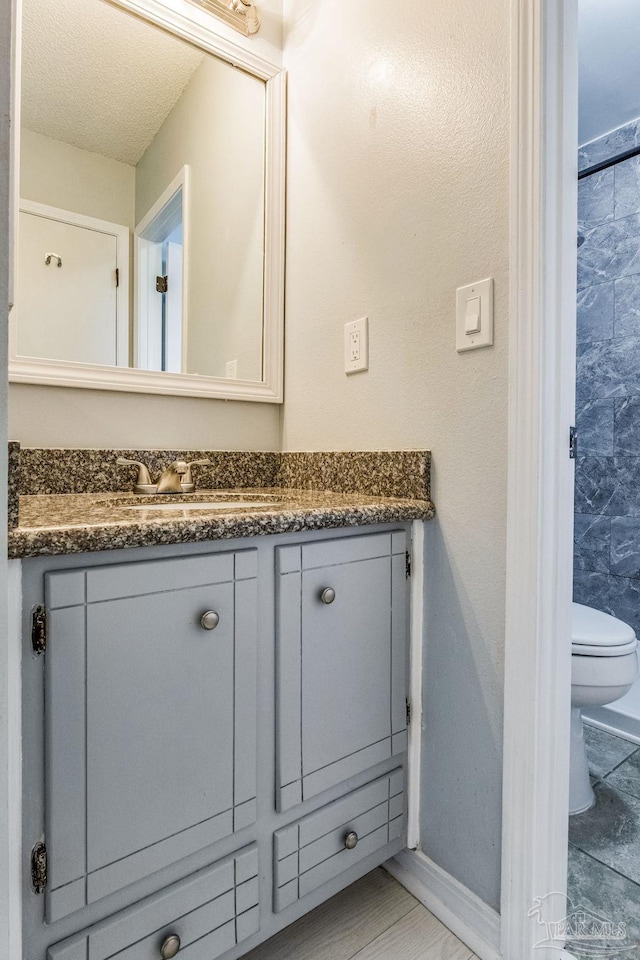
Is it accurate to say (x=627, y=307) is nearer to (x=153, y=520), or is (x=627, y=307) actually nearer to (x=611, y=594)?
(x=611, y=594)

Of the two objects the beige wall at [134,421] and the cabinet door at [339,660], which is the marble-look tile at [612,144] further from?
the cabinet door at [339,660]

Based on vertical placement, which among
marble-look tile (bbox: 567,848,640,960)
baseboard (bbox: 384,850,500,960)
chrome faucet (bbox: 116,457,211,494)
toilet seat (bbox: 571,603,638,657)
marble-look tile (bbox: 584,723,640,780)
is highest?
chrome faucet (bbox: 116,457,211,494)

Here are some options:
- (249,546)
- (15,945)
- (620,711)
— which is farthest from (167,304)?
(620,711)

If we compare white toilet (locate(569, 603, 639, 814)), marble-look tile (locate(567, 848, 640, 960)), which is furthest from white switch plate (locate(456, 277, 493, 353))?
marble-look tile (locate(567, 848, 640, 960))

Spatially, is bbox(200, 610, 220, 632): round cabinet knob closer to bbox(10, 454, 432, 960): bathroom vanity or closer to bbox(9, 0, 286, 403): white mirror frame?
bbox(10, 454, 432, 960): bathroom vanity

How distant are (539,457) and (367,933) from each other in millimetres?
957

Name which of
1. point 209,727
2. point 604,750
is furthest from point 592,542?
point 209,727

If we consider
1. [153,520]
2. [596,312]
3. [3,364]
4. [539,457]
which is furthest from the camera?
[596,312]

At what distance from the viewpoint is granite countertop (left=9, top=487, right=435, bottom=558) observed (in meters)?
0.66

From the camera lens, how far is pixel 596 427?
2385 mm

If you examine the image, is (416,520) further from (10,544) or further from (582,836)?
(582,836)

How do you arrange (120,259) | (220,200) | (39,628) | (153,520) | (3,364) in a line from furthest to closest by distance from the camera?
(220,200)
(120,259)
(153,520)
(39,628)
(3,364)

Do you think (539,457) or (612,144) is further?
(612,144)

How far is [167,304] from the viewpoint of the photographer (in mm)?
1377
